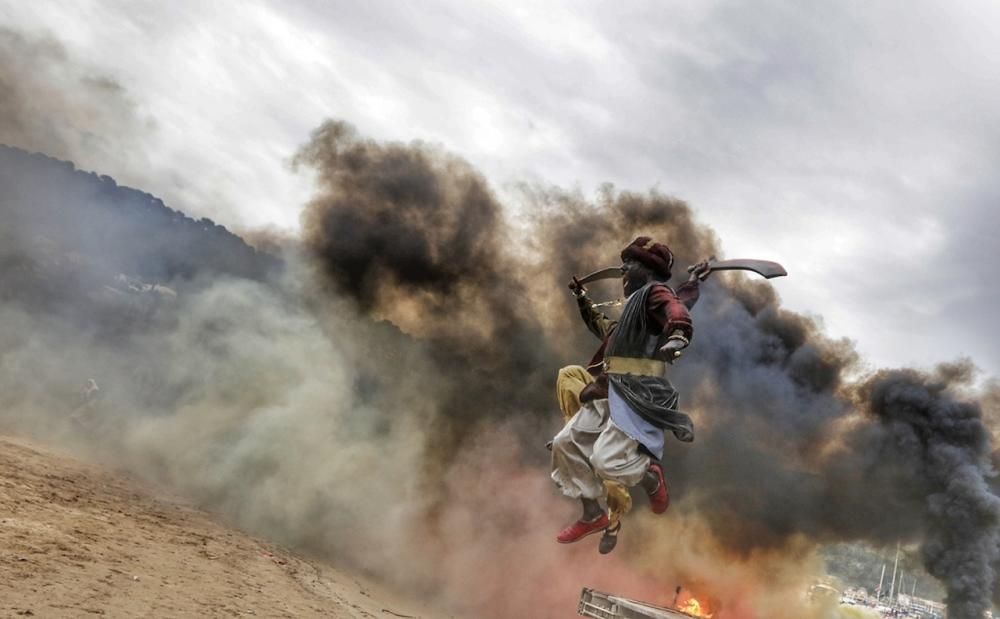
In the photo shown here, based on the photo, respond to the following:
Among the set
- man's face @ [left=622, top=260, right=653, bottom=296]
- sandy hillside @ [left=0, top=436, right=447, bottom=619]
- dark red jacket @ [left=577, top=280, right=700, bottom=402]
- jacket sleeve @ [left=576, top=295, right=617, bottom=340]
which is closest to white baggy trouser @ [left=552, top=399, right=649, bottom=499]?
dark red jacket @ [left=577, top=280, right=700, bottom=402]

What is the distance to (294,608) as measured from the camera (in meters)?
12.1

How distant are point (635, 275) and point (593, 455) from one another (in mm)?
1905

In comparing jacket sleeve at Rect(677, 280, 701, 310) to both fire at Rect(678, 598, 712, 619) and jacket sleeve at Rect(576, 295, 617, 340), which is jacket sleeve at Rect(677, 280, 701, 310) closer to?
jacket sleeve at Rect(576, 295, 617, 340)

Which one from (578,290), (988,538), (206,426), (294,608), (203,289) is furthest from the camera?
(988,538)

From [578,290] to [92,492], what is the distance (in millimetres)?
13539

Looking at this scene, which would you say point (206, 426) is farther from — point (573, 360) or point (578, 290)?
point (578, 290)

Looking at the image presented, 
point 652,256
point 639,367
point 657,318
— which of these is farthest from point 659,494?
point 652,256

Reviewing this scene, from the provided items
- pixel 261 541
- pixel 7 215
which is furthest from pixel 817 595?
pixel 7 215

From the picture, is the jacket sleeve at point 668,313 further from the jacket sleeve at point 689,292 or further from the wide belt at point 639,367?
the wide belt at point 639,367

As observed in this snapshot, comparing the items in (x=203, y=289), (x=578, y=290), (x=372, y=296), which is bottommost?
(x=578, y=290)

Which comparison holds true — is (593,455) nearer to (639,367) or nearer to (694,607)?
(639,367)

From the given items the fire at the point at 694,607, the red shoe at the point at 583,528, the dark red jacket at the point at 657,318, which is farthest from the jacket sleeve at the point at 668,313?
the fire at the point at 694,607

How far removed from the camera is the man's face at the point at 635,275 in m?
6.95

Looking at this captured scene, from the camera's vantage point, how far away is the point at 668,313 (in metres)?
6.04
